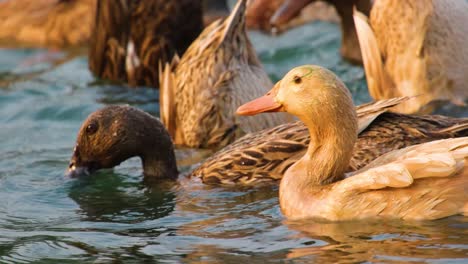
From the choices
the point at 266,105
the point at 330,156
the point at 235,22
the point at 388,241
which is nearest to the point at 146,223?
the point at 266,105

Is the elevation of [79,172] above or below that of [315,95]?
below

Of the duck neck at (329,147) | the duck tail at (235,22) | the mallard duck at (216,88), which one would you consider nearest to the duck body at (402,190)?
the duck neck at (329,147)

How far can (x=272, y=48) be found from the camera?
1487 cm

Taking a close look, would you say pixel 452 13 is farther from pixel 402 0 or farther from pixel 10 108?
pixel 10 108

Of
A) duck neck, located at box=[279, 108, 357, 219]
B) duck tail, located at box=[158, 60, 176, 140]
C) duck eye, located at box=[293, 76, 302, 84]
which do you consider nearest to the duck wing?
duck neck, located at box=[279, 108, 357, 219]

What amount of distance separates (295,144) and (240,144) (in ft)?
2.09

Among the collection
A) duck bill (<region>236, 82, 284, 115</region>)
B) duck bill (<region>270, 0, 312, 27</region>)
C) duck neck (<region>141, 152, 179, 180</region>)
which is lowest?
duck neck (<region>141, 152, 179, 180</region>)

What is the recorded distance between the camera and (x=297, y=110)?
777 cm

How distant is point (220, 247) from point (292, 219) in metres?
0.58

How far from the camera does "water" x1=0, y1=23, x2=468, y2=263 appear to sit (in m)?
7.20

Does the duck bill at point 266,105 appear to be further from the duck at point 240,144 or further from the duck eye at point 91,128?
the duck eye at point 91,128

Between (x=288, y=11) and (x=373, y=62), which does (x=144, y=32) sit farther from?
(x=373, y=62)

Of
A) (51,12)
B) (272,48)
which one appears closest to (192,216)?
(272,48)

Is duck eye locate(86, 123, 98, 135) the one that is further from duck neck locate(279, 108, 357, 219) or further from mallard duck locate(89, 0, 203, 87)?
mallard duck locate(89, 0, 203, 87)
